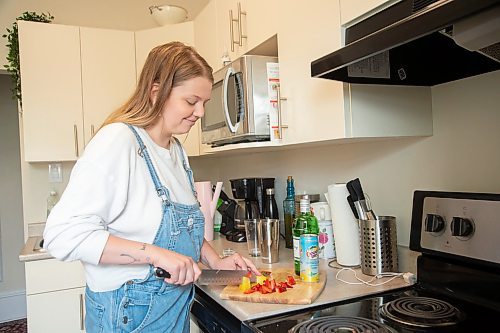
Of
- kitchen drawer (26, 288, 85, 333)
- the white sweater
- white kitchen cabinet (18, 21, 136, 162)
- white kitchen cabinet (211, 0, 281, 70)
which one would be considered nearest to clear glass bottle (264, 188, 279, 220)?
white kitchen cabinet (211, 0, 281, 70)

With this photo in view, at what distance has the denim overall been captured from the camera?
1006 mm

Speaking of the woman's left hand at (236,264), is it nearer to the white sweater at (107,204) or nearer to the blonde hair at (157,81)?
the white sweater at (107,204)

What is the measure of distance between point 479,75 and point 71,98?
2214mm

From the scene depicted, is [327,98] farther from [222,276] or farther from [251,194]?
[251,194]

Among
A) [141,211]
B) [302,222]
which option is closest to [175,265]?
[141,211]

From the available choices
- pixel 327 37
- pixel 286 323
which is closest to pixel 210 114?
pixel 327 37

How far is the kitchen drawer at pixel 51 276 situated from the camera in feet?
6.97

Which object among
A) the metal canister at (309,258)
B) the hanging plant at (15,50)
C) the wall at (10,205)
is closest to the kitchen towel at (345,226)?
the metal canister at (309,258)

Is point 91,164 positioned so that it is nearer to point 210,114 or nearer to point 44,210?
point 210,114

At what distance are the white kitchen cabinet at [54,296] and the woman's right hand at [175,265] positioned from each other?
4.92ft

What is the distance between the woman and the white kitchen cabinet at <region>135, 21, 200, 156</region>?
1295 millimetres

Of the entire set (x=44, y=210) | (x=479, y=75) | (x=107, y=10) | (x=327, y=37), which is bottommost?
(x=44, y=210)

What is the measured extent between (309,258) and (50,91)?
6.49ft

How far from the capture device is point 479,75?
1109mm
